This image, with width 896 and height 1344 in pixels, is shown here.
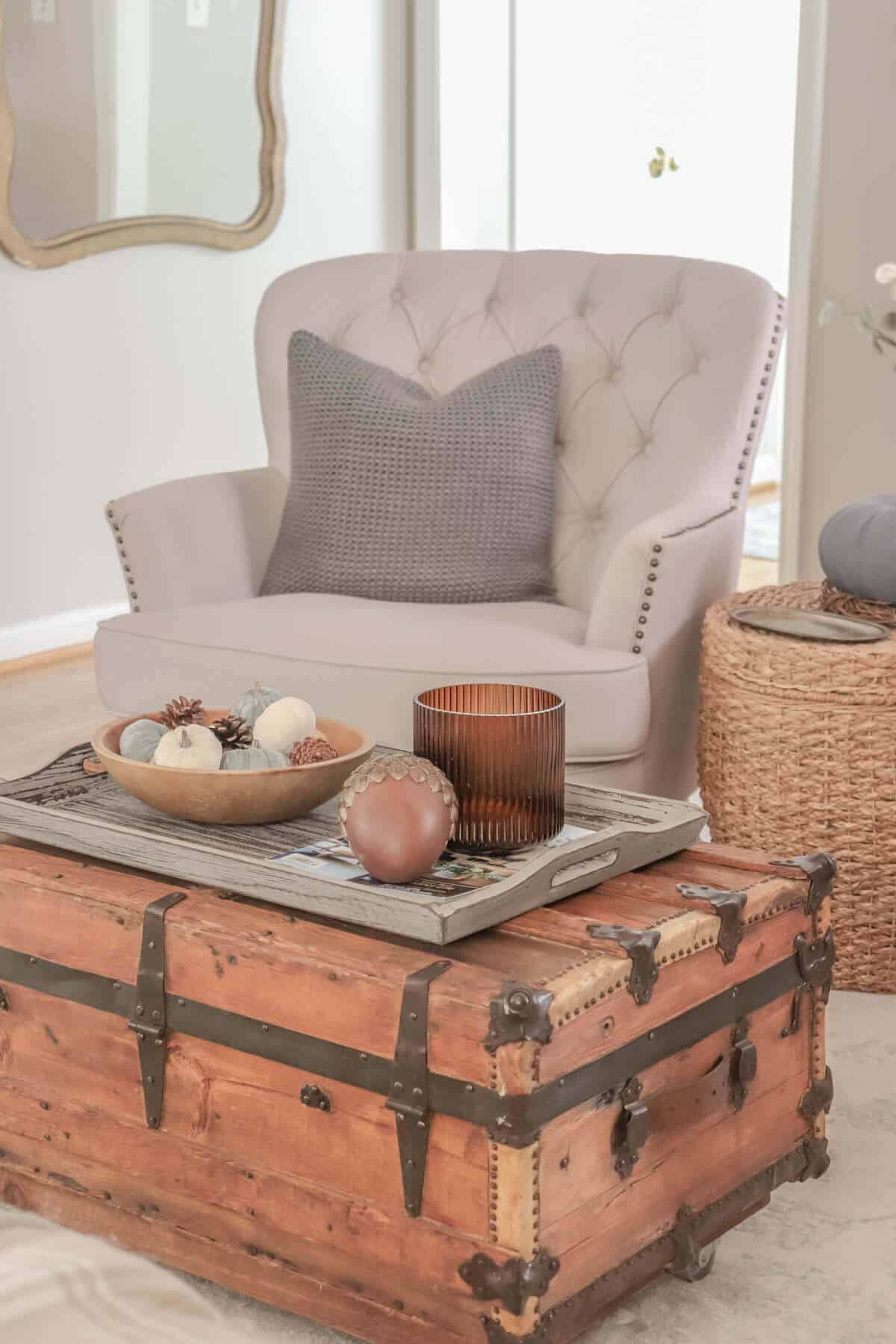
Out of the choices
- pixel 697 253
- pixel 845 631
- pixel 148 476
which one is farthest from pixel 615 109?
pixel 845 631

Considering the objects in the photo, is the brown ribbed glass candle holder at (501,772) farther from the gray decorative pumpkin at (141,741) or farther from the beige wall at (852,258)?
the beige wall at (852,258)

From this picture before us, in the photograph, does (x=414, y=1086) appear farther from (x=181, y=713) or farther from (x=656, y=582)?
(x=656, y=582)

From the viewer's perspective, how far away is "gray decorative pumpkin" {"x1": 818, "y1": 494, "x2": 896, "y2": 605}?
221 centimetres

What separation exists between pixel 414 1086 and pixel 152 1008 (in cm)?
28

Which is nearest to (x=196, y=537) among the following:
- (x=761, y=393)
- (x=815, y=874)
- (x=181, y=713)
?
(x=761, y=393)

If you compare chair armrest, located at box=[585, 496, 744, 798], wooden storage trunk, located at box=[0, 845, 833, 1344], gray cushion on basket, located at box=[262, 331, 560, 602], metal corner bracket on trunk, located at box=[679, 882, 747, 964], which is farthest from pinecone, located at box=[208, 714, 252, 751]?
gray cushion on basket, located at box=[262, 331, 560, 602]

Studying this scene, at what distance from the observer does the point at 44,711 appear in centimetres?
359

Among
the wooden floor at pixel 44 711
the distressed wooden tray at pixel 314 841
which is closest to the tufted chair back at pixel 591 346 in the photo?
the wooden floor at pixel 44 711

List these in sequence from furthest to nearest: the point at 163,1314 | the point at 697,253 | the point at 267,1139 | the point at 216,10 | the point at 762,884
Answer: the point at 697,253, the point at 216,10, the point at 762,884, the point at 267,1139, the point at 163,1314

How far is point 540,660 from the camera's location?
2158 millimetres

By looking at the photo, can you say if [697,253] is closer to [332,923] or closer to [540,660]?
[540,660]

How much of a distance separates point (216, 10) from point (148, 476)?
4.13 ft

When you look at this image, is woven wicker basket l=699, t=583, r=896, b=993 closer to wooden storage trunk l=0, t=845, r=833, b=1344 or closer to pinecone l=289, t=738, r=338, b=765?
wooden storage trunk l=0, t=845, r=833, b=1344

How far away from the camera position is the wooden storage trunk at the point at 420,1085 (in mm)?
1223
